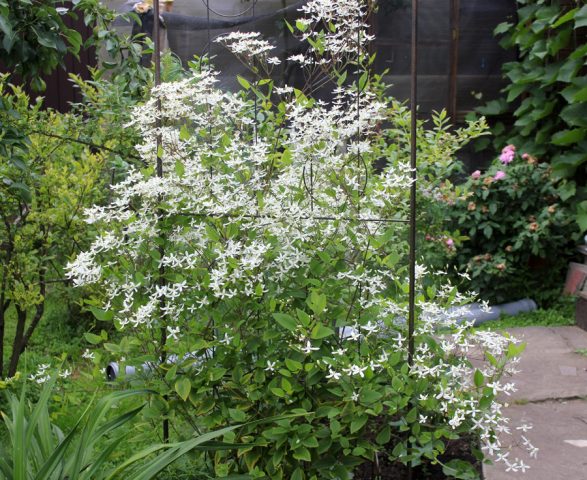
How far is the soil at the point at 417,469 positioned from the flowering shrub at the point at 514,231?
2329 millimetres

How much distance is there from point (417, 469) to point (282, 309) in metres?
0.80

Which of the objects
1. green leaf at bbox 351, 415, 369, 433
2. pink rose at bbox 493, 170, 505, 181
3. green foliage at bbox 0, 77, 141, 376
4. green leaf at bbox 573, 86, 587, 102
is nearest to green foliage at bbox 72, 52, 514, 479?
green leaf at bbox 351, 415, 369, 433

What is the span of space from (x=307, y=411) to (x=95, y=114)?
7.48 feet

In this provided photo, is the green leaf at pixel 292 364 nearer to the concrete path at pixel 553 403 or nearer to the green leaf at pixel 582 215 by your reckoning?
the concrete path at pixel 553 403

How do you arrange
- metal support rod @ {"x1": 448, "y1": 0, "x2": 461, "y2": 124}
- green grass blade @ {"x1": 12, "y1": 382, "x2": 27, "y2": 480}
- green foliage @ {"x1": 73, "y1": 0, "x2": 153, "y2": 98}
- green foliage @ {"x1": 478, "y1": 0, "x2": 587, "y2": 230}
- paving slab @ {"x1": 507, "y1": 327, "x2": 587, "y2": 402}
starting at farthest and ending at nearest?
metal support rod @ {"x1": 448, "y1": 0, "x2": 461, "y2": 124}, green foliage @ {"x1": 478, "y1": 0, "x2": 587, "y2": 230}, paving slab @ {"x1": 507, "y1": 327, "x2": 587, "y2": 402}, green foliage @ {"x1": 73, "y1": 0, "x2": 153, "y2": 98}, green grass blade @ {"x1": 12, "y1": 382, "x2": 27, "y2": 480}

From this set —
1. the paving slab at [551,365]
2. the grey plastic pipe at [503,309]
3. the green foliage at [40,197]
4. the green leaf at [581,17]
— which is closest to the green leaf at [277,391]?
the green foliage at [40,197]

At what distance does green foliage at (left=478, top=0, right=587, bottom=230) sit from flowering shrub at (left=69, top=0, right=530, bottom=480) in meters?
2.90

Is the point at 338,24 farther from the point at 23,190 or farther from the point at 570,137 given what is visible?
the point at 570,137

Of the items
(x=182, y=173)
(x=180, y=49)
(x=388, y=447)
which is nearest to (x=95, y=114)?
(x=180, y=49)

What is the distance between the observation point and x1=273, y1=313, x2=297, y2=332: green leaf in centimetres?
215

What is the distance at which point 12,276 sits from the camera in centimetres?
336

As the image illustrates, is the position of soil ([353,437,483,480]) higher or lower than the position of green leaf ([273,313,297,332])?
lower

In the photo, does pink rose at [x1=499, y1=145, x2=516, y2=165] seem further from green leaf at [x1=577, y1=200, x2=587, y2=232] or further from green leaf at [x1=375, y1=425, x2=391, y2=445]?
green leaf at [x1=375, y1=425, x2=391, y2=445]

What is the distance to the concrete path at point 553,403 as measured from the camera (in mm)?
2816
